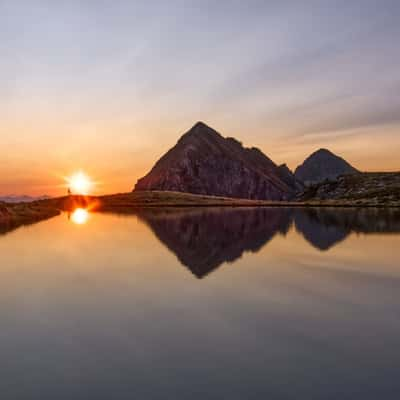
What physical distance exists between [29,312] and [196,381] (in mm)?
12850

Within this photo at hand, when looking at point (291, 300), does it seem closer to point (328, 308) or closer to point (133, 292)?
point (328, 308)

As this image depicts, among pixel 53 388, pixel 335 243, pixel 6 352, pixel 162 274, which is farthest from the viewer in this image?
pixel 335 243

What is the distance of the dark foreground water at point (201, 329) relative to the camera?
37.4 feet

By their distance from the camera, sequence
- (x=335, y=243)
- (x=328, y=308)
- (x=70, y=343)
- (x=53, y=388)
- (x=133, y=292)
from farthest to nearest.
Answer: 1. (x=335, y=243)
2. (x=133, y=292)
3. (x=328, y=308)
4. (x=70, y=343)
5. (x=53, y=388)

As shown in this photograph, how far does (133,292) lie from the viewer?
78.3 ft

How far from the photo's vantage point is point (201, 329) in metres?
16.4

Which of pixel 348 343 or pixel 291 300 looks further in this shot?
pixel 291 300

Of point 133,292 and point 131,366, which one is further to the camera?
point 133,292

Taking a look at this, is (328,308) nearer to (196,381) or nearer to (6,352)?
(196,381)

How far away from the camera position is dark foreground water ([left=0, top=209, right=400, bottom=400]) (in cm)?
1140

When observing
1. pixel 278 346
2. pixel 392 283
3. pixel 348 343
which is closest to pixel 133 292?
pixel 278 346

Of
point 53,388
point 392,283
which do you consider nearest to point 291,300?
point 392,283

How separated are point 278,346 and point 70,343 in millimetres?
9090

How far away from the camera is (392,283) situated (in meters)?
25.6
